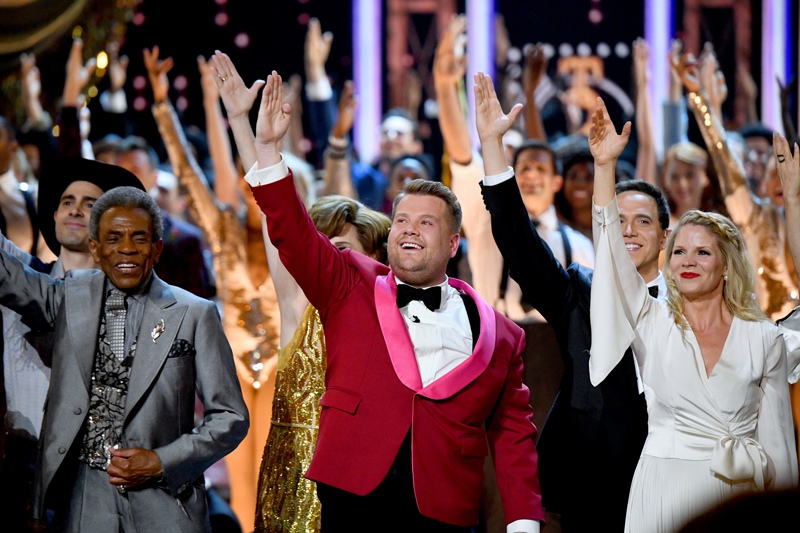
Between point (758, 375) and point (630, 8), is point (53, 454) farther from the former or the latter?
point (630, 8)

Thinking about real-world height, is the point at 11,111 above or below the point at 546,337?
above

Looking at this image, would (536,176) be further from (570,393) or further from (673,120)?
(570,393)

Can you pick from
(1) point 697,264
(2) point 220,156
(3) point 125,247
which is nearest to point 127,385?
(3) point 125,247

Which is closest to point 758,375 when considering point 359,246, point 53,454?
point 359,246

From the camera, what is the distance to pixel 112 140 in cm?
644

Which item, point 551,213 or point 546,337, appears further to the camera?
point 551,213

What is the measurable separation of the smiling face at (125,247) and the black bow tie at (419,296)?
0.75m

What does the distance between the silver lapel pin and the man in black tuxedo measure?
1.03 meters

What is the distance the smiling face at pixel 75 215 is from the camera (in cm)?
357

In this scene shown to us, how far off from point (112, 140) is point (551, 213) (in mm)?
2859

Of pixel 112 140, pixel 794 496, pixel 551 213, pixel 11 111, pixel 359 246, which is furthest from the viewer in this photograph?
pixel 11 111

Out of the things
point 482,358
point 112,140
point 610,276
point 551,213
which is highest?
point 112,140

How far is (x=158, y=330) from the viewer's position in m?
2.88

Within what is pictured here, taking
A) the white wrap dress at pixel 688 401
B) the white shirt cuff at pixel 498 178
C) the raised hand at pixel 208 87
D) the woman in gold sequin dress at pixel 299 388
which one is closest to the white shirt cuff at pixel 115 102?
the raised hand at pixel 208 87
